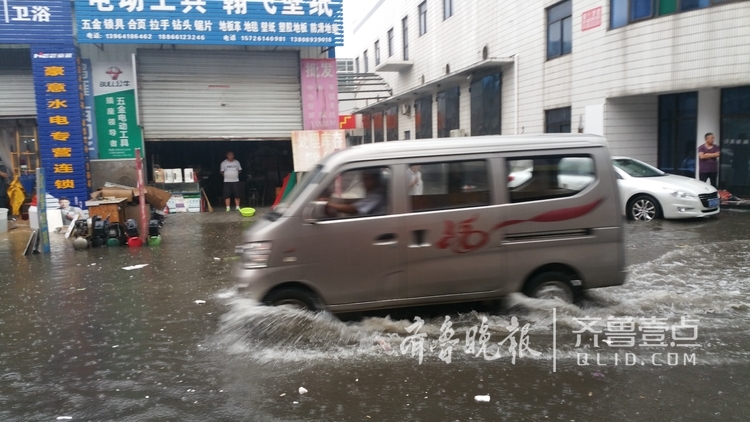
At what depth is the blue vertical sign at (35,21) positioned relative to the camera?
47.2ft

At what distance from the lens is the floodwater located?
4.05 m

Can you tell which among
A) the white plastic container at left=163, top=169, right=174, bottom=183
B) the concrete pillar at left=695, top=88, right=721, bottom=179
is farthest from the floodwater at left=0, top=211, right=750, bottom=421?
the white plastic container at left=163, top=169, right=174, bottom=183

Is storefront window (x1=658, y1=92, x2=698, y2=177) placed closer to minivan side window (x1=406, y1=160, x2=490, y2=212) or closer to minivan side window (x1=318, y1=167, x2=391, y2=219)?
minivan side window (x1=406, y1=160, x2=490, y2=212)

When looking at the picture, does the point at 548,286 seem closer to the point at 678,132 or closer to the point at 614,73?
the point at 614,73

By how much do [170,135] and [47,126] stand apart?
308cm

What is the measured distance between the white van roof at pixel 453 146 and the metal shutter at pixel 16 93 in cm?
1389

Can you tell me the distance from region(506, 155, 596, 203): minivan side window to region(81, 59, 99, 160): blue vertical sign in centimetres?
1359

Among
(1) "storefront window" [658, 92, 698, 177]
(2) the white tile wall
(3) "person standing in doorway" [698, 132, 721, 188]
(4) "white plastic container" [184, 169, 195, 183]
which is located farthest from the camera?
(4) "white plastic container" [184, 169, 195, 183]

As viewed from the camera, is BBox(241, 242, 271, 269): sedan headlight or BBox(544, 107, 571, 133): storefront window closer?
BBox(241, 242, 271, 269): sedan headlight

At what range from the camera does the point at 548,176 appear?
571 centimetres

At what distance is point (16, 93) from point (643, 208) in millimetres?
16182

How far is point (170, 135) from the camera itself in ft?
54.5

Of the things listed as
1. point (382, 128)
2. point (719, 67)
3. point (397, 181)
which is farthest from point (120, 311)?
point (382, 128)

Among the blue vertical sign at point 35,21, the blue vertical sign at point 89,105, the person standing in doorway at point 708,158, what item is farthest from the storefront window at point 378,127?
the person standing in doorway at point 708,158
